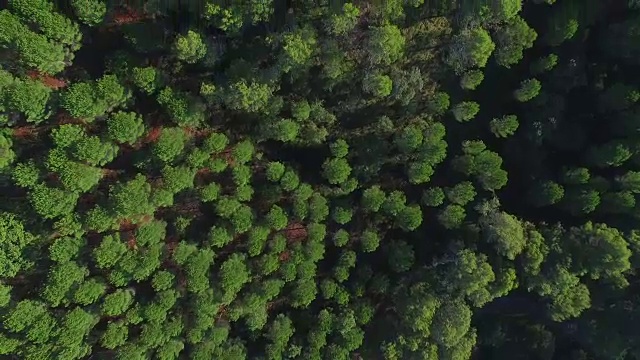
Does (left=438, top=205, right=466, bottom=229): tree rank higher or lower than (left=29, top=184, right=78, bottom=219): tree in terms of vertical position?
lower

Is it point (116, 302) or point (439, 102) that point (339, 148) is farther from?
point (116, 302)

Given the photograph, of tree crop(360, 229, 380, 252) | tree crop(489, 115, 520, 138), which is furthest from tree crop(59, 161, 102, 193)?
tree crop(489, 115, 520, 138)

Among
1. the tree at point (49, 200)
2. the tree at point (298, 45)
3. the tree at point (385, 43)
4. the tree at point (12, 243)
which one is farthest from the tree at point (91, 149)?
the tree at point (385, 43)

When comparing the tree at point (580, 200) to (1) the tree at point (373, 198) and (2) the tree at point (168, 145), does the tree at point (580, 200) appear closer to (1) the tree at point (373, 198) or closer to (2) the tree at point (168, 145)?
(1) the tree at point (373, 198)

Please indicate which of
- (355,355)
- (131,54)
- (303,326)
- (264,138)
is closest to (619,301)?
(355,355)

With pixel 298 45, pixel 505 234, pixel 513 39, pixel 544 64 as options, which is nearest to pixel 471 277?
pixel 505 234

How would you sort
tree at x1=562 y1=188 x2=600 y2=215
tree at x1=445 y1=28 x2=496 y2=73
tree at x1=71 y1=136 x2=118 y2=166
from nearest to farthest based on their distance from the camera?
tree at x1=71 y1=136 x2=118 y2=166 < tree at x1=445 y1=28 x2=496 y2=73 < tree at x1=562 y1=188 x2=600 y2=215

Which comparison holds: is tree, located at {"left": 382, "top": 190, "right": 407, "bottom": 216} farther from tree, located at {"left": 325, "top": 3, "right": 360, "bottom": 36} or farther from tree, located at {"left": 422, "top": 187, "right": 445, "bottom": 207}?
tree, located at {"left": 325, "top": 3, "right": 360, "bottom": 36}
